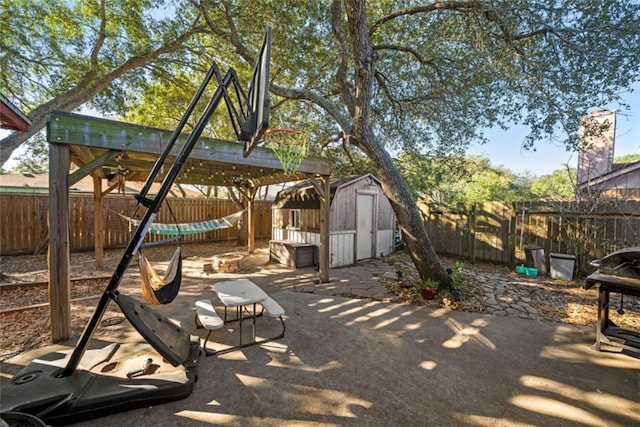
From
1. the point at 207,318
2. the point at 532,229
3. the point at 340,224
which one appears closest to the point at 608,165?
the point at 532,229

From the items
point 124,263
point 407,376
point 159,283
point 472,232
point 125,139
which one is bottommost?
point 407,376

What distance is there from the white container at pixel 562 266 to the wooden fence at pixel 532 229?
30cm

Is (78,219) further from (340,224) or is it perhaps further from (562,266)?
(562,266)

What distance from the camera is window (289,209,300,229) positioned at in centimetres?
737

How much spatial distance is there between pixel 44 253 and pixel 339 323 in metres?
8.70

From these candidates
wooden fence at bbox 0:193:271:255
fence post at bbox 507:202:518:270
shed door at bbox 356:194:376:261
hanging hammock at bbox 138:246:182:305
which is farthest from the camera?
shed door at bbox 356:194:376:261

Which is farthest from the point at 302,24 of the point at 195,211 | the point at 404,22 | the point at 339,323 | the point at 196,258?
the point at 195,211

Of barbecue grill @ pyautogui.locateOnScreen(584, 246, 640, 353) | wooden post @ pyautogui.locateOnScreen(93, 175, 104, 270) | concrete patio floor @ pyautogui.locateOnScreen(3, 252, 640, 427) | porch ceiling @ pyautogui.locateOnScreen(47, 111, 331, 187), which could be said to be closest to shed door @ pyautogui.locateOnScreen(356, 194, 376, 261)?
porch ceiling @ pyautogui.locateOnScreen(47, 111, 331, 187)

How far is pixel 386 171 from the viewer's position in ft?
14.9

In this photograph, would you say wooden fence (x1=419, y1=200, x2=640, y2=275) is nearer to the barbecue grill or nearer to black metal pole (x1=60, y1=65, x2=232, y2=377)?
the barbecue grill

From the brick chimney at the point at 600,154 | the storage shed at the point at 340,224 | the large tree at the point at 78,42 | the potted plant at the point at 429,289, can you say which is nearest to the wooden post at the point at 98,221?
the large tree at the point at 78,42

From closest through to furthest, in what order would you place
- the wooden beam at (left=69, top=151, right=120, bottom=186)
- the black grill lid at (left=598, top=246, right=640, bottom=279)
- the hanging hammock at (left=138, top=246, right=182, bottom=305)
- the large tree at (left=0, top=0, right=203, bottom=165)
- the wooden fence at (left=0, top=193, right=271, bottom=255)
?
the hanging hammock at (left=138, top=246, right=182, bottom=305)
the black grill lid at (left=598, top=246, right=640, bottom=279)
the wooden beam at (left=69, top=151, right=120, bottom=186)
the large tree at (left=0, top=0, right=203, bottom=165)
the wooden fence at (left=0, top=193, right=271, bottom=255)

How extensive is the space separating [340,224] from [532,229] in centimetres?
445

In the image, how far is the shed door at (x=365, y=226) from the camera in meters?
7.14
